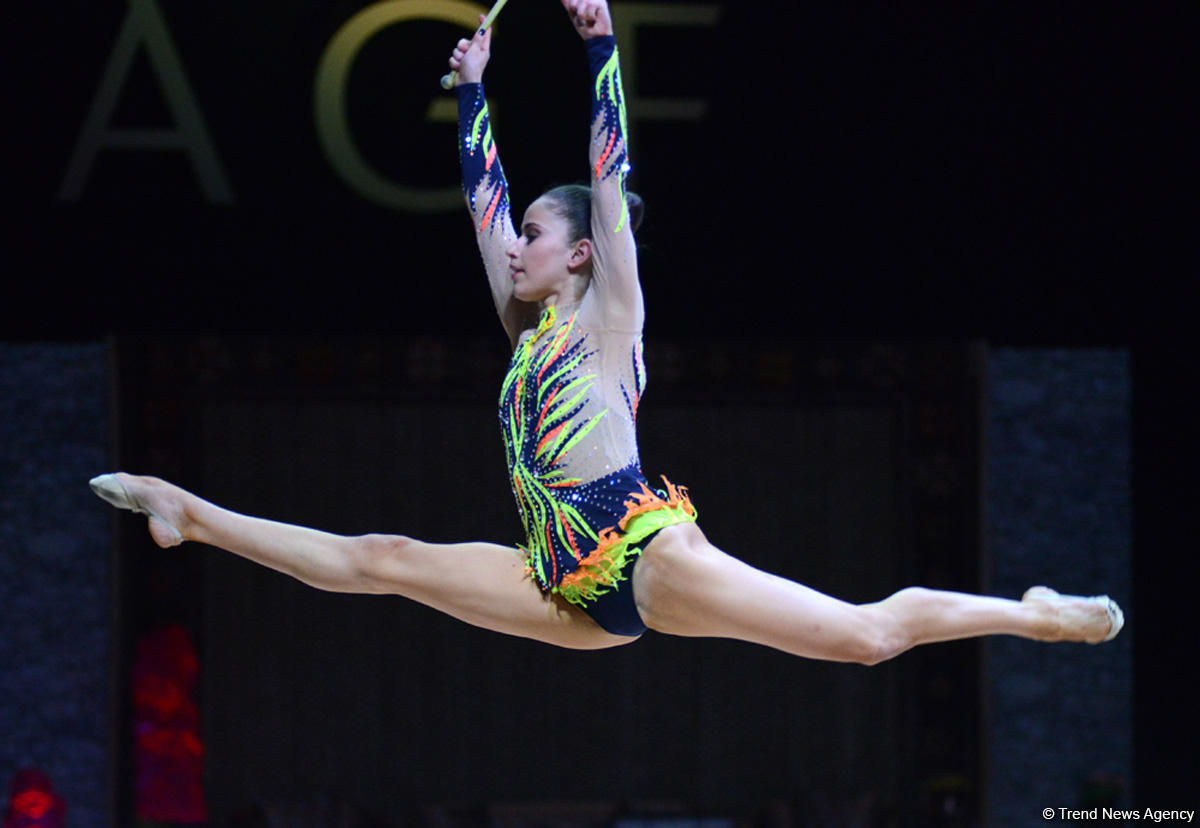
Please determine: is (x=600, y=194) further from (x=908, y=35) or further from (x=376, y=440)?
(x=376, y=440)

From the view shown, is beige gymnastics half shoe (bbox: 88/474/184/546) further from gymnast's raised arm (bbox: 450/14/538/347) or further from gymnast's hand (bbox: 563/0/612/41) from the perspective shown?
gymnast's hand (bbox: 563/0/612/41)

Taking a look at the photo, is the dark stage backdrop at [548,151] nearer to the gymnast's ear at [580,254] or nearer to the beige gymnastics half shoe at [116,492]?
the gymnast's ear at [580,254]

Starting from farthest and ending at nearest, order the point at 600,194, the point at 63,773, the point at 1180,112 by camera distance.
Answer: the point at 63,773
the point at 1180,112
the point at 600,194

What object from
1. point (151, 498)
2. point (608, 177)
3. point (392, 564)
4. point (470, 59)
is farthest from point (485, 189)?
point (151, 498)

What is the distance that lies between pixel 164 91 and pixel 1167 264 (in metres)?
3.57

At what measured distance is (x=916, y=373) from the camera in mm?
6562

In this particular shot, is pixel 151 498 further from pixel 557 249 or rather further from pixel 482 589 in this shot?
pixel 557 249

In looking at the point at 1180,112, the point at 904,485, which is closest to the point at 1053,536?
the point at 904,485

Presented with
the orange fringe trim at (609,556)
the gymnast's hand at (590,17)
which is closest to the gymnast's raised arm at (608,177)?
the gymnast's hand at (590,17)

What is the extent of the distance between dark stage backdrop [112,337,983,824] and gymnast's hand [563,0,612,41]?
334 centimetres

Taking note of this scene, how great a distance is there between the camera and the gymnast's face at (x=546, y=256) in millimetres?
3141

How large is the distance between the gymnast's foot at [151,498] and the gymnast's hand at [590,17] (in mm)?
1216

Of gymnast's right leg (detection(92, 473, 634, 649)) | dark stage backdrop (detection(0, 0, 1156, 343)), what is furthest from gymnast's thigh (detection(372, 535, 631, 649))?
dark stage backdrop (detection(0, 0, 1156, 343))

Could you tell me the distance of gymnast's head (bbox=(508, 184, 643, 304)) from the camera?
10.3 ft
